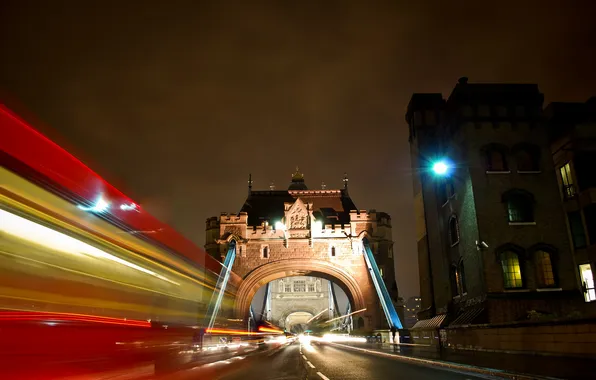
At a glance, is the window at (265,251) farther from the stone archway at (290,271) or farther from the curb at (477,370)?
the curb at (477,370)

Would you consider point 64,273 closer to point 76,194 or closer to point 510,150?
point 76,194

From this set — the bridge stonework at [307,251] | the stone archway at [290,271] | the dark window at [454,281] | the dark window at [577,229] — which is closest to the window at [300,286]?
the bridge stonework at [307,251]

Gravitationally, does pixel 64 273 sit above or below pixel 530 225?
below

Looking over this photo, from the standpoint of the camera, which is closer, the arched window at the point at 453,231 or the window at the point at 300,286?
the arched window at the point at 453,231

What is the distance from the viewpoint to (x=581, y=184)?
1825 centimetres

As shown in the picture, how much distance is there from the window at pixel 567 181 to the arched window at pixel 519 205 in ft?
4.63

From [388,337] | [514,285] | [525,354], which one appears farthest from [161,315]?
[388,337]

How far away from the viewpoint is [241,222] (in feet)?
124

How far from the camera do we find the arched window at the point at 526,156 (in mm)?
19906

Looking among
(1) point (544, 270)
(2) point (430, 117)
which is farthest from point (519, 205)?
(2) point (430, 117)

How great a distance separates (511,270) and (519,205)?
9.66ft

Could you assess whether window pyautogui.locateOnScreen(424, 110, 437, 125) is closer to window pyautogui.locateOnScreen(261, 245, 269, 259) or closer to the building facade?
window pyautogui.locateOnScreen(261, 245, 269, 259)

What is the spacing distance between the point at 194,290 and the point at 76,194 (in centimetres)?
705

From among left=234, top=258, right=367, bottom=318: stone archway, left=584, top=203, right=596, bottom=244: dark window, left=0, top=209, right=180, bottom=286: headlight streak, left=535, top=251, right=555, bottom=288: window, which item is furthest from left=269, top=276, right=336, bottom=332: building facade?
left=0, top=209, right=180, bottom=286: headlight streak
